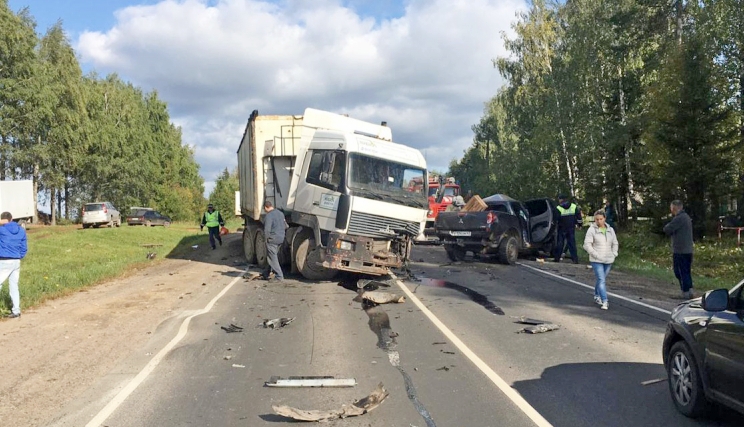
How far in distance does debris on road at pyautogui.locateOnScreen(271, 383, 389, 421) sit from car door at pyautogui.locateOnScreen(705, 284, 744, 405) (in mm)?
2692

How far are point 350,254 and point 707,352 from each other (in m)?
8.80

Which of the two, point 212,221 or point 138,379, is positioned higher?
point 212,221

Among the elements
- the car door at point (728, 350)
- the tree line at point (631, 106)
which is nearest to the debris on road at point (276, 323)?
the car door at point (728, 350)

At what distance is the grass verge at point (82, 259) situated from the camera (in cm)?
1261

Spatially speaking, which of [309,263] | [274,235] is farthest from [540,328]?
[274,235]

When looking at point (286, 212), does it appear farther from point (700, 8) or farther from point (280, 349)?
point (700, 8)

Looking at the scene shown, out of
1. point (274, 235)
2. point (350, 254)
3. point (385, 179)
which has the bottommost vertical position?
point (350, 254)

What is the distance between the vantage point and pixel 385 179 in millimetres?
13422

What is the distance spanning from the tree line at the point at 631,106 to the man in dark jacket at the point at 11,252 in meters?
18.8

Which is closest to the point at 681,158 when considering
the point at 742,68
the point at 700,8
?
the point at 742,68

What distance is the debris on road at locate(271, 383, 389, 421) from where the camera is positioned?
491 cm

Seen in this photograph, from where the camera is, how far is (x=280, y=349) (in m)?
7.43

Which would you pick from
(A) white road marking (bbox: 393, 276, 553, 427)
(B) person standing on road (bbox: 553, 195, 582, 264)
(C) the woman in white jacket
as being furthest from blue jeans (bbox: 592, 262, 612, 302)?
(B) person standing on road (bbox: 553, 195, 582, 264)

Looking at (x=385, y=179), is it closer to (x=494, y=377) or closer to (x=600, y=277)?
(x=600, y=277)
